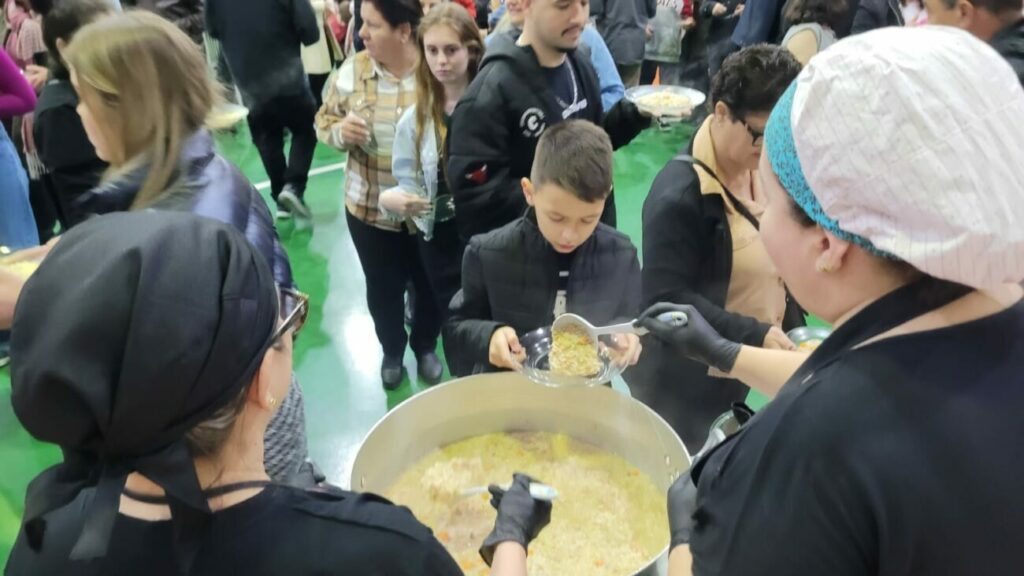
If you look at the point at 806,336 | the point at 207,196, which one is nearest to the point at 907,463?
the point at 806,336

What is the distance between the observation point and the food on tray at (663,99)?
3.69 meters

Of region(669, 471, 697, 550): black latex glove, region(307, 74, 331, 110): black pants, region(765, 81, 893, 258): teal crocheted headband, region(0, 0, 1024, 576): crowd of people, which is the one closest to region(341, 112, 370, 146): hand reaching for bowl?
region(0, 0, 1024, 576): crowd of people

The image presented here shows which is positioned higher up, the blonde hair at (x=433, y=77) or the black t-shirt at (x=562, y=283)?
the blonde hair at (x=433, y=77)

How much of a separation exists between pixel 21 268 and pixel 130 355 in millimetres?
1370

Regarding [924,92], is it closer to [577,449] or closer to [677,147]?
[577,449]

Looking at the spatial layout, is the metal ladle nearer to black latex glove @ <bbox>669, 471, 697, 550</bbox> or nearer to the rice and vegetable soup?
the rice and vegetable soup

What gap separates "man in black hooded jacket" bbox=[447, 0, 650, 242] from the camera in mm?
2281

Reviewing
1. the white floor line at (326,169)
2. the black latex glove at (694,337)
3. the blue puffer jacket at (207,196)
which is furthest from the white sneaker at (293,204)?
the black latex glove at (694,337)

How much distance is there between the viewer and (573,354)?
70.4 inches

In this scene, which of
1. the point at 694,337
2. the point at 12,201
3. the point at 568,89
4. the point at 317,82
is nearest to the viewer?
the point at 694,337

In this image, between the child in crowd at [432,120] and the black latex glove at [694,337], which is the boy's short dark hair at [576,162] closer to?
the black latex glove at [694,337]

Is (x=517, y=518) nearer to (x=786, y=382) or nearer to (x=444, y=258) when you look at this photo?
(x=786, y=382)

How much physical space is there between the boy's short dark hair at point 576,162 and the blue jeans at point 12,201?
221 centimetres

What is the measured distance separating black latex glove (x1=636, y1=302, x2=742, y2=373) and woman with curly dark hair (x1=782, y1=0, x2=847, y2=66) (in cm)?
179
